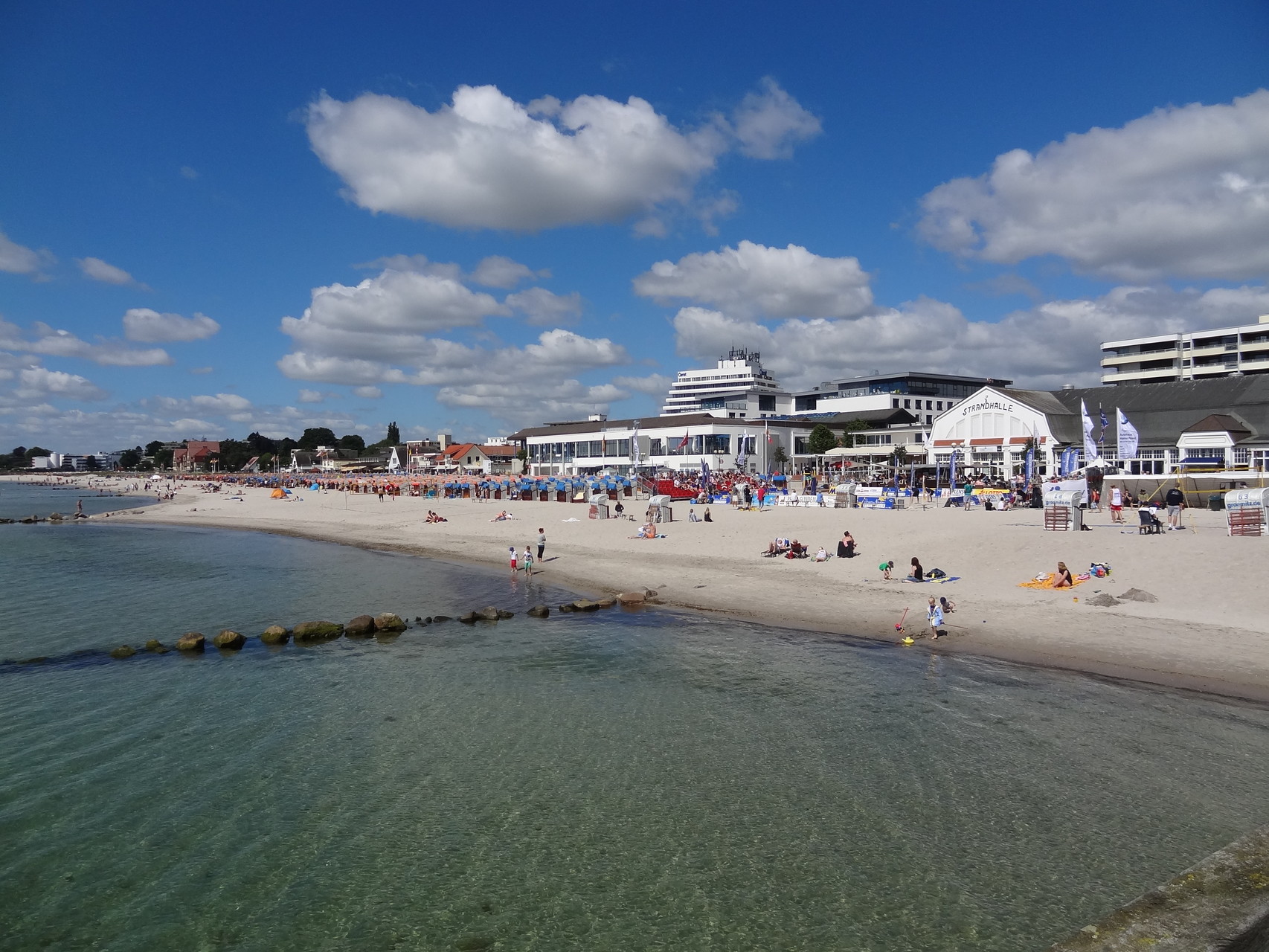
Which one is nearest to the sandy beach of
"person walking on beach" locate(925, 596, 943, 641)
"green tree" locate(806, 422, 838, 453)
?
"person walking on beach" locate(925, 596, 943, 641)

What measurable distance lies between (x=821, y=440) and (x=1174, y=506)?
63.0m

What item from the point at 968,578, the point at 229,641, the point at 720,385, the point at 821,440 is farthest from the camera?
the point at 720,385

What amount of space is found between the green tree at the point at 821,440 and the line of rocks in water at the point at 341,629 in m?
72.1

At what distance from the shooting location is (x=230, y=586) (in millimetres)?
30844

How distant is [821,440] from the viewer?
309 feet

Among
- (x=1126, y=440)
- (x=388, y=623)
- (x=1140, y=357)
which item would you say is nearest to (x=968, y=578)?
(x=1126, y=440)

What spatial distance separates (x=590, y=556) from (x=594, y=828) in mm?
24030

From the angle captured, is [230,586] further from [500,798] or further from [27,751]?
[500,798]

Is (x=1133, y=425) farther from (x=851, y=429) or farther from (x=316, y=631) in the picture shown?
(x=316, y=631)

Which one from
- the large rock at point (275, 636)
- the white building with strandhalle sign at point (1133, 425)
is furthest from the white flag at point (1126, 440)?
A: the large rock at point (275, 636)

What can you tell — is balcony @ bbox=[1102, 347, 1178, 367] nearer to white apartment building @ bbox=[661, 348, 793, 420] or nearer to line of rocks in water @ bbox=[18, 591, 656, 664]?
white apartment building @ bbox=[661, 348, 793, 420]

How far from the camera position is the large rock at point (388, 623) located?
22.1 metres

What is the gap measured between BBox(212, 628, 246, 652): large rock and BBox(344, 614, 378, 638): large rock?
2.68 meters

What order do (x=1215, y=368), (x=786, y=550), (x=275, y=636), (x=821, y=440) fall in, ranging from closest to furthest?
(x=275, y=636) < (x=786, y=550) < (x=1215, y=368) < (x=821, y=440)
